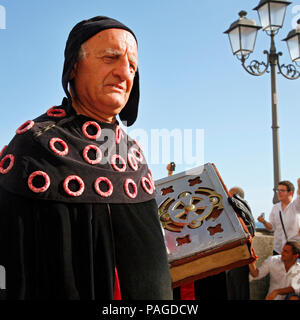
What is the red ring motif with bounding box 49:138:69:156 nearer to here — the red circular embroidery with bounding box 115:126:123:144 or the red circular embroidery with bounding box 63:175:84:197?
the red circular embroidery with bounding box 63:175:84:197

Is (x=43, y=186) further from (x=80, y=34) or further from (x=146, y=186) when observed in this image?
(x=80, y=34)

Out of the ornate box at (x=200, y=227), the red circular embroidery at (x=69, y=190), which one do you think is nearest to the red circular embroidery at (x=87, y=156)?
the red circular embroidery at (x=69, y=190)

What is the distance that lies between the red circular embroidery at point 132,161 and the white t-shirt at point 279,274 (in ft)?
14.0

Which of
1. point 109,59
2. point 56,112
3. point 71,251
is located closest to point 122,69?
point 109,59

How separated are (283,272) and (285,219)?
68cm

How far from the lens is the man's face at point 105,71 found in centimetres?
236

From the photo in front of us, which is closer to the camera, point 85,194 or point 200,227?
point 85,194

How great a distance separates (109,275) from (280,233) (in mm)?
4608

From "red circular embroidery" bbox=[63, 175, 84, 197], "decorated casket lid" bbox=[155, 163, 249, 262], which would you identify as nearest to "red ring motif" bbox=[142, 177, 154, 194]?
"red circular embroidery" bbox=[63, 175, 84, 197]

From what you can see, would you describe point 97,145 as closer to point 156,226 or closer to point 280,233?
point 156,226

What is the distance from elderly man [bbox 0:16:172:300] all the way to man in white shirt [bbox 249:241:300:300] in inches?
156

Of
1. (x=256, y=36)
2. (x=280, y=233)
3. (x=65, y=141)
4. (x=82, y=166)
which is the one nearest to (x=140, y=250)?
(x=82, y=166)

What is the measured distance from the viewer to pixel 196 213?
3.05m

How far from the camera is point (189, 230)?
2.95m
